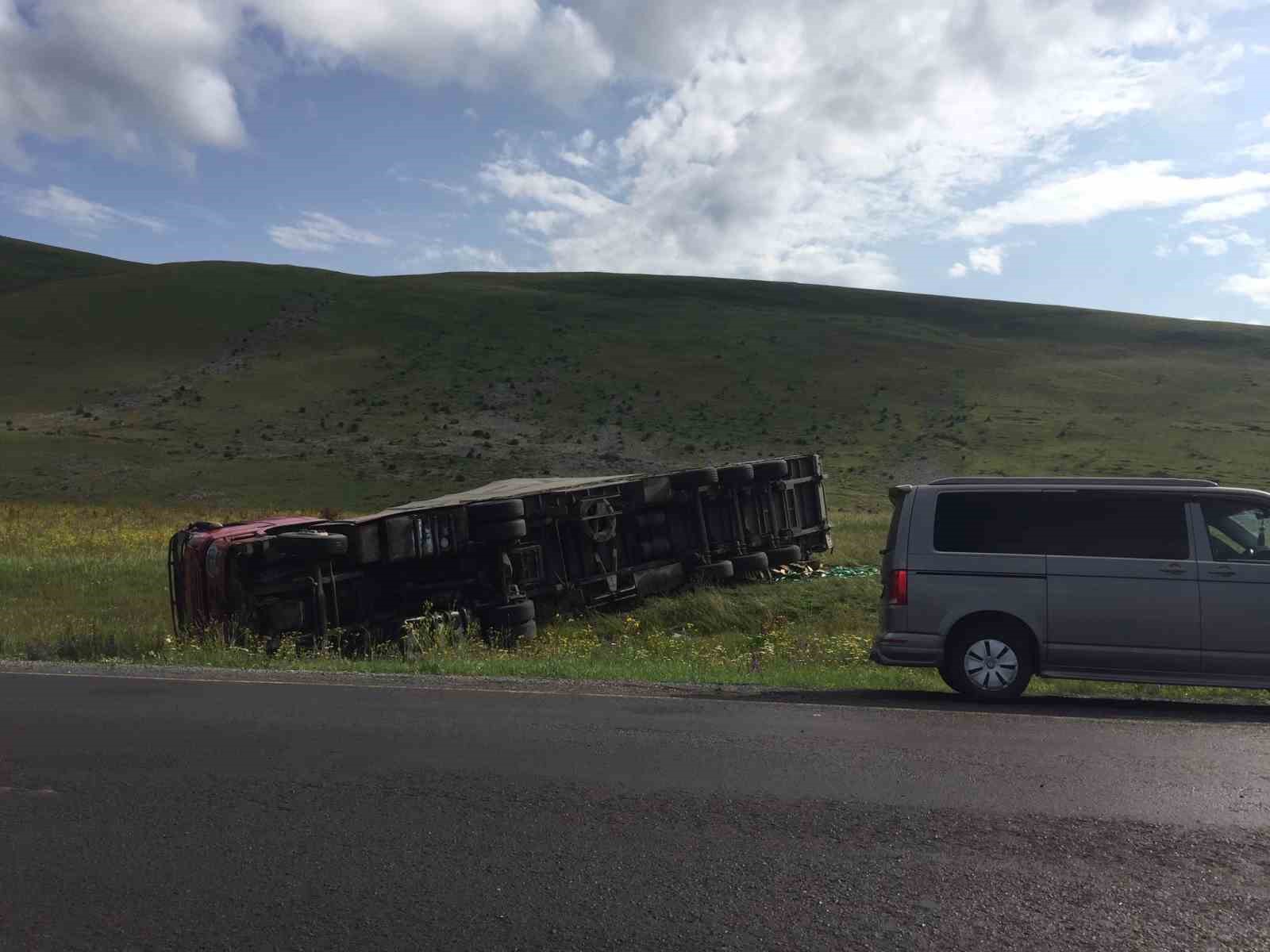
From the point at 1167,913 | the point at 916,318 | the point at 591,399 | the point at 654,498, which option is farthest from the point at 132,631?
the point at 916,318

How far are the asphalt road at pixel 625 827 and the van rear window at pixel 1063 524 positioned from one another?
1.39m

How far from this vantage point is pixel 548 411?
63438 millimetres

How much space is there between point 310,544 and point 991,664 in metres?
7.16

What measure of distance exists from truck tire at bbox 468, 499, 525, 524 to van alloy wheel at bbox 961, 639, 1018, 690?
6.62 metres

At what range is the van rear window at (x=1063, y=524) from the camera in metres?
9.36

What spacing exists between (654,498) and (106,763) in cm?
1033

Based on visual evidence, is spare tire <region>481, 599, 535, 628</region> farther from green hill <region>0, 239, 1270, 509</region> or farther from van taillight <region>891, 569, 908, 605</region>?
green hill <region>0, 239, 1270, 509</region>

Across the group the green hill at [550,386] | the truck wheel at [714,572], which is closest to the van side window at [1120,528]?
the truck wheel at [714,572]

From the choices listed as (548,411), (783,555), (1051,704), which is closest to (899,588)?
(1051,704)

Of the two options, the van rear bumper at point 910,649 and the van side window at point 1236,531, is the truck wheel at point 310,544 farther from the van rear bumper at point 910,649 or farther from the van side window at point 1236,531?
the van side window at point 1236,531

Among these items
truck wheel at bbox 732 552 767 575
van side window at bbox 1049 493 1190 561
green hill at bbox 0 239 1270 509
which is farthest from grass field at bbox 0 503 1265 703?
green hill at bbox 0 239 1270 509

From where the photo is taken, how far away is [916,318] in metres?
101

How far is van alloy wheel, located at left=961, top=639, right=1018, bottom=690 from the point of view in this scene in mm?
9398

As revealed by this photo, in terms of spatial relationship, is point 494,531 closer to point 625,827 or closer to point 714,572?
point 714,572
